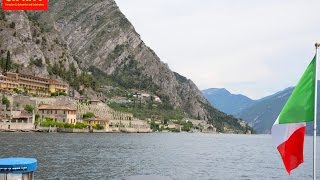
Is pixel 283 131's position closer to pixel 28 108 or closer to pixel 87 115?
pixel 28 108

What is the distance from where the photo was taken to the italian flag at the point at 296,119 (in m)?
13.6

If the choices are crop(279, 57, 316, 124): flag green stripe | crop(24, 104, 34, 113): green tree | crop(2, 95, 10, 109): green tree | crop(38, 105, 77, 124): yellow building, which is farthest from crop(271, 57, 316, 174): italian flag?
crop(38, 105, 77, 124): yellow building

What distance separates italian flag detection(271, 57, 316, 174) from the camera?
13.6 meters

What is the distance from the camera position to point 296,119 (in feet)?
44.6

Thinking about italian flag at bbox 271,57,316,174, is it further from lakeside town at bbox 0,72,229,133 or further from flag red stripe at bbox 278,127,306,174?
lakeside town at bbox 0,72,229,133

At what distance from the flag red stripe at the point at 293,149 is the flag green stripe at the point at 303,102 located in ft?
1.58

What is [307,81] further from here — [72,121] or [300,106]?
[72,121]

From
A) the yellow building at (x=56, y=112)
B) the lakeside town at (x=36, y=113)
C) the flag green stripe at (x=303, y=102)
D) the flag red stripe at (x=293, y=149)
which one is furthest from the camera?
the yellow building at (x=56, y=112)

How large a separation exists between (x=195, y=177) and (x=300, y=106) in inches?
1697

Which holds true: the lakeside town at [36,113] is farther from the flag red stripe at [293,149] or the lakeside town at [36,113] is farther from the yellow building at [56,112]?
the flag red stripe at [293,149]

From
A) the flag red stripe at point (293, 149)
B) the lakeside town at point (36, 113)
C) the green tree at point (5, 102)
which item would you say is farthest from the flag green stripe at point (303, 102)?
the green tree at point (5, 102)

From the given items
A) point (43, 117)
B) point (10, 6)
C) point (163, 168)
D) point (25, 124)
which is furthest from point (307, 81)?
point (43, 117)

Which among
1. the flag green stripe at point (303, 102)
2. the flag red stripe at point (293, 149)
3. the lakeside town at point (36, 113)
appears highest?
the lakeside town at point (36, 113)

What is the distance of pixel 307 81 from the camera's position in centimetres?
1369
